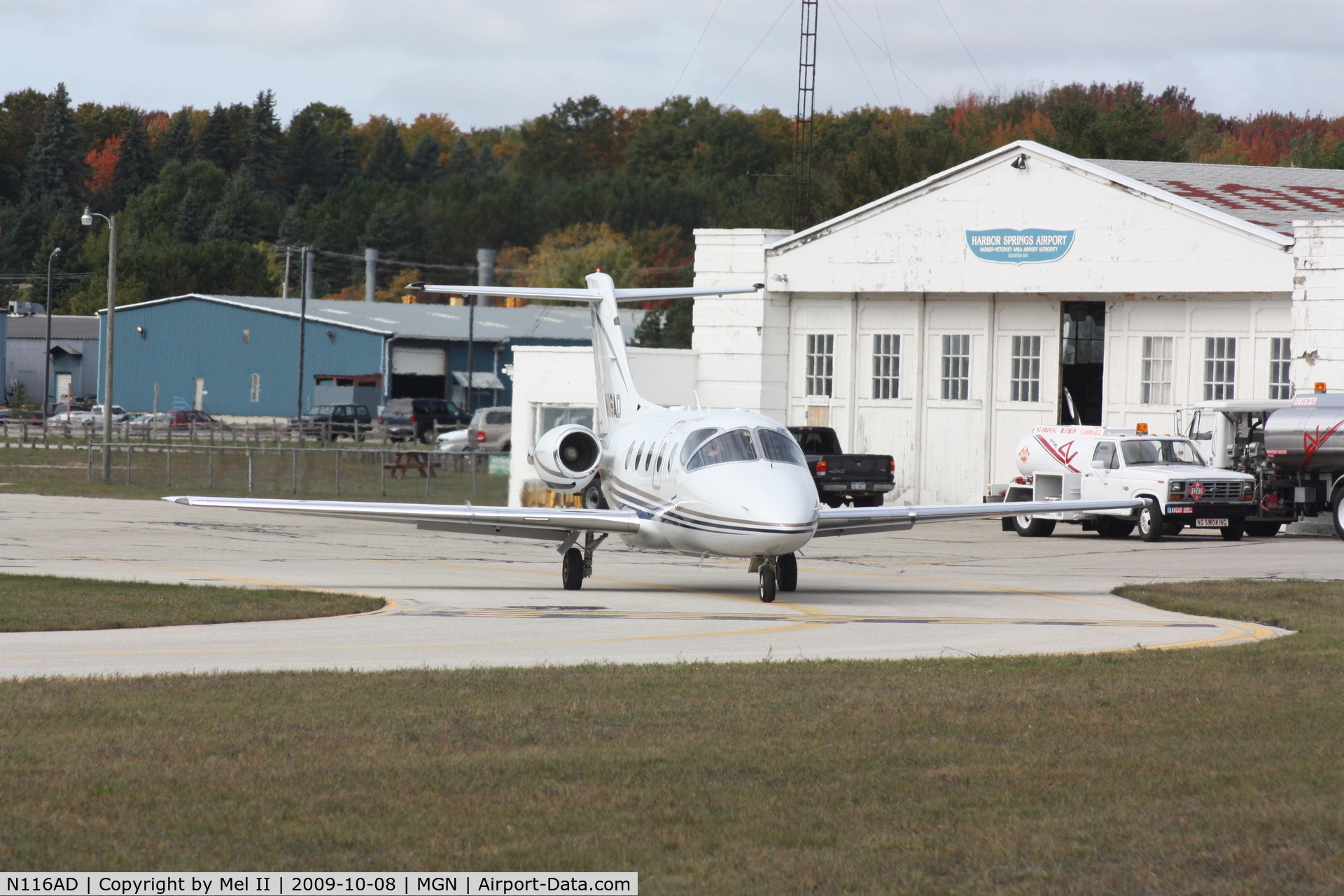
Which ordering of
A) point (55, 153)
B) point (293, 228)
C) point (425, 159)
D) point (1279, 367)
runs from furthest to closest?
point (425, 159)
point (55, 153)
point (293, 228)
point (1279, 367)

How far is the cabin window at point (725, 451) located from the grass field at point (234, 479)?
67.9 feet

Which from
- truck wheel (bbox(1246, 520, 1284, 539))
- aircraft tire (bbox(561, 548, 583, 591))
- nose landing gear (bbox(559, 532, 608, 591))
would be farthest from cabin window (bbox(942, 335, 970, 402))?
aircraft tire (bbox(561, 548, 583, 591))

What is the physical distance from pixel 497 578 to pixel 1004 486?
16866 mm

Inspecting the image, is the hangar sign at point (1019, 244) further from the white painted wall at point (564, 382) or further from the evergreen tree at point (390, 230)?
the evergreen tree at point (390, 230)

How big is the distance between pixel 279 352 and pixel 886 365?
5183 centimetres

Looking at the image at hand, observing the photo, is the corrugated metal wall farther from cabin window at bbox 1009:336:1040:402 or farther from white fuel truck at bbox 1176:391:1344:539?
white fuel truck at bbox 1176:391:1344:539

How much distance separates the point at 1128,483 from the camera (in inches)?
1243

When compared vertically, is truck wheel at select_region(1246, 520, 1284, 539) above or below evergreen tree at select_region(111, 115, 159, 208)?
below

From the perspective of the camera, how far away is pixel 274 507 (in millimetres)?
19656

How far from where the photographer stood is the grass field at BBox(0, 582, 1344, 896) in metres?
6.86

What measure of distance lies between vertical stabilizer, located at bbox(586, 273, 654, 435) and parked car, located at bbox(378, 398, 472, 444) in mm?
45507

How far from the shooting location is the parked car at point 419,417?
72000 mm

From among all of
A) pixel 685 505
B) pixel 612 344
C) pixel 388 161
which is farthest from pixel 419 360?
pixel 685 505

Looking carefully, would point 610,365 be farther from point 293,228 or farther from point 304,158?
point 304,158
